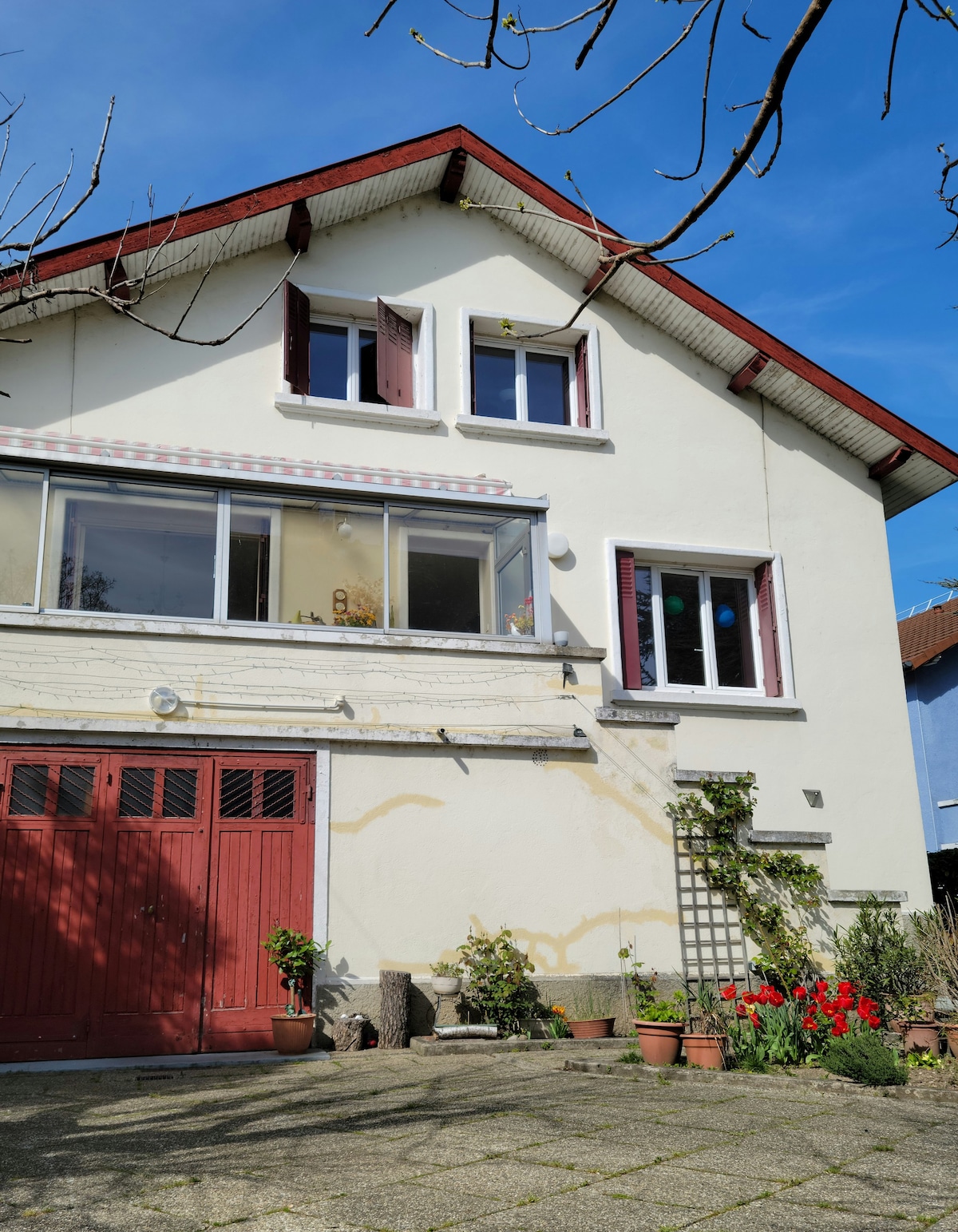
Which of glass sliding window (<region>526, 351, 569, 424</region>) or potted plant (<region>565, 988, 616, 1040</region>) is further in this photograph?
glass sliding window (<region>526, 351, 569, 424</region>)

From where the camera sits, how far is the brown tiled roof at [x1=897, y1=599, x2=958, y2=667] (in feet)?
62.8

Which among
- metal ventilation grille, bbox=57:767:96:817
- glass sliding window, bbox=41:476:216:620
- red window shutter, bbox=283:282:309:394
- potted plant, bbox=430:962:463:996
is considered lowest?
potted plant, bbox=430:962:463:996

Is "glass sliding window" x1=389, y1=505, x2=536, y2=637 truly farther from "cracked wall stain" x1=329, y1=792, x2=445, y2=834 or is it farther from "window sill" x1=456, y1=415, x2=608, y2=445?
"window sill" x1=456, y1=415, x2=608, y2=445

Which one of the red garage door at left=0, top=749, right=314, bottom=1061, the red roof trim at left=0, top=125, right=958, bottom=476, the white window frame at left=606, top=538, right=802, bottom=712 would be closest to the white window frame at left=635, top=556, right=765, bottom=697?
the white window frame at left=606, top=538, right=802, bottom=712

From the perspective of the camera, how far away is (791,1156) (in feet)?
16.8

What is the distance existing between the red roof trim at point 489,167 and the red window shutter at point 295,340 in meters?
0.92

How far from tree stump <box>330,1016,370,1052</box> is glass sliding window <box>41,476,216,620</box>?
3.66 metres

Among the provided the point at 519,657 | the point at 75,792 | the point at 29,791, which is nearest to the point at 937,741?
the point at 519,657

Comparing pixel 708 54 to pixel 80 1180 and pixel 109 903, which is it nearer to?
pixel 80 1180

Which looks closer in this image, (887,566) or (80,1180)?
(80,1180)

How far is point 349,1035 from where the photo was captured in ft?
30.0

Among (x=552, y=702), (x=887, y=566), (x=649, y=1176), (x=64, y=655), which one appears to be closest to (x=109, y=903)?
(x=64, y=655)

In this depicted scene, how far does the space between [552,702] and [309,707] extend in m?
2.30

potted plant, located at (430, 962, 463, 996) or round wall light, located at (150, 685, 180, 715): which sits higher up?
round wall light, located at (150, 685, 180, 715)
